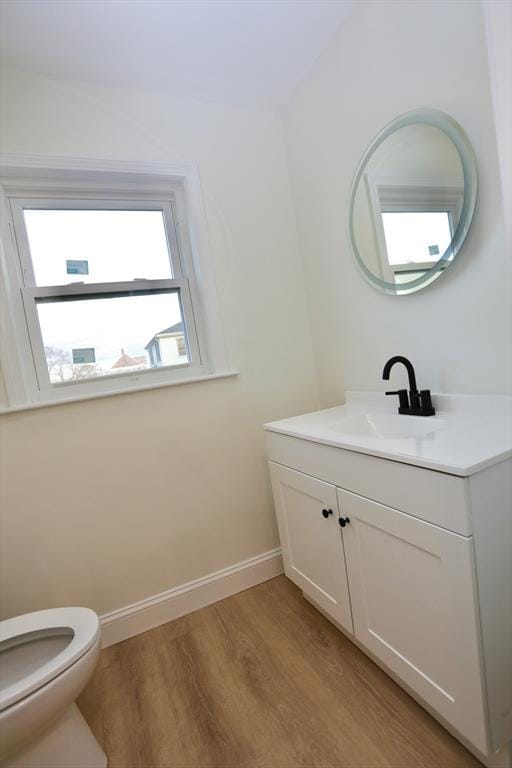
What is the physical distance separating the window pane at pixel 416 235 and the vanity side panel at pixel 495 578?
75 centimetres

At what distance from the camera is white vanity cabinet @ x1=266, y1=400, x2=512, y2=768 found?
85 cm

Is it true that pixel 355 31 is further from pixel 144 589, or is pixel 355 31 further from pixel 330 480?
→ pixel 144 589

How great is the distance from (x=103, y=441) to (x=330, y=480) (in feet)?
3.24

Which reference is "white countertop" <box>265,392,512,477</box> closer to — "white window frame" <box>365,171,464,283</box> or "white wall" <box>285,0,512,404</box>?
"white wall" <box>285,0,512,404</box>

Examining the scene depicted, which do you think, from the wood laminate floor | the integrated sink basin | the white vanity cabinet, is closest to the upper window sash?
the integrated sink basin

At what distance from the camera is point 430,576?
0.94 meters

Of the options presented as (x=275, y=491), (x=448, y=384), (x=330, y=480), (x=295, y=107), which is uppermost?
(x=295, y=107)

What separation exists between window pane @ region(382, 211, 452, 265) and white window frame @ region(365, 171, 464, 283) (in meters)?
0.01

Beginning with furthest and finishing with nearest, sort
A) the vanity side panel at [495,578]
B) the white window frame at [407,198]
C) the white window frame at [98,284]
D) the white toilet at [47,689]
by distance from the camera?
the white window frame at [98,284], the white window frame at [407,198], the white toilet at [47,689], the vanity side panel at [495,578]

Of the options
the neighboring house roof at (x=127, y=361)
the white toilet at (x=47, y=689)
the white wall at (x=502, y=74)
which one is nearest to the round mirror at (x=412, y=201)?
the white wall at (x=502, y=74)

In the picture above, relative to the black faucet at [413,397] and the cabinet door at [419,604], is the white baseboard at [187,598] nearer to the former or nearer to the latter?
the cabinet door at [419,604]

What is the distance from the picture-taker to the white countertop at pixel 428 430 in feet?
2.87

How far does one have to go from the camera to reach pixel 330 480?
4.22ft

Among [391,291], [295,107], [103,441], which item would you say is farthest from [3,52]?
[391,291]
